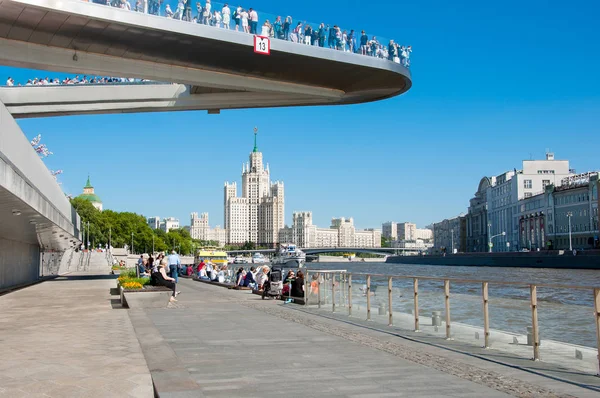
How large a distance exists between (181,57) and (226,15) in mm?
4409

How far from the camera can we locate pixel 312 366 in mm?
8359

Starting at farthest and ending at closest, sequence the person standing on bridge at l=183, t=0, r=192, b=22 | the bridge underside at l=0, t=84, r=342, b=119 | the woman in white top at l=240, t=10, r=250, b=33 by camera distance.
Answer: the bridge underside at l=0, t=84, r=342, b=119
the woman in white top at l=240, t=10, r=250, b=33
the person standing on bridge at l=183, t=0, r=192, b=22

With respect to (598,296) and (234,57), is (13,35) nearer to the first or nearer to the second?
(234,57)

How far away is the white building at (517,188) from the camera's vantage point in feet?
447

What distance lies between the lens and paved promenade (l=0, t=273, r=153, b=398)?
23.7ft

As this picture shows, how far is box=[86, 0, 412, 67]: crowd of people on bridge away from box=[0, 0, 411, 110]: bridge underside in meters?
0.41

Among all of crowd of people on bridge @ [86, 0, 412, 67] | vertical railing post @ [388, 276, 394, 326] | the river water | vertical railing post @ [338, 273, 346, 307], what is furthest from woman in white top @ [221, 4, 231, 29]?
the river water

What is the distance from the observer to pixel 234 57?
128ft

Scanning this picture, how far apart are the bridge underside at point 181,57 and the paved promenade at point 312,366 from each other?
77.9ft

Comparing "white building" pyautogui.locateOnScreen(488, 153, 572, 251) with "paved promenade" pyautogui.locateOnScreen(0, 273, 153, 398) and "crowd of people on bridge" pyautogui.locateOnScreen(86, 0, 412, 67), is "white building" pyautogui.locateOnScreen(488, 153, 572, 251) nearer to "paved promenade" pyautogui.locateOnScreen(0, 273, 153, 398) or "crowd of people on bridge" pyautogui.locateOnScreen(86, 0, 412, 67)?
"crowd of people on bridge" pyautogui.locateOnScreen(86, 0, 412, 67)

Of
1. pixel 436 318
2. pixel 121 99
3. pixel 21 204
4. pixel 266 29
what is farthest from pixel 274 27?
pixel 436 318

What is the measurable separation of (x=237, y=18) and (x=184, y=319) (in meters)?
24.6

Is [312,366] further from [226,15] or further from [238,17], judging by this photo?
[238,17]

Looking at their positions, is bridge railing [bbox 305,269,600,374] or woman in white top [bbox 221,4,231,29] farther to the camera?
woman in white top [bbox 221,4,231,29]
